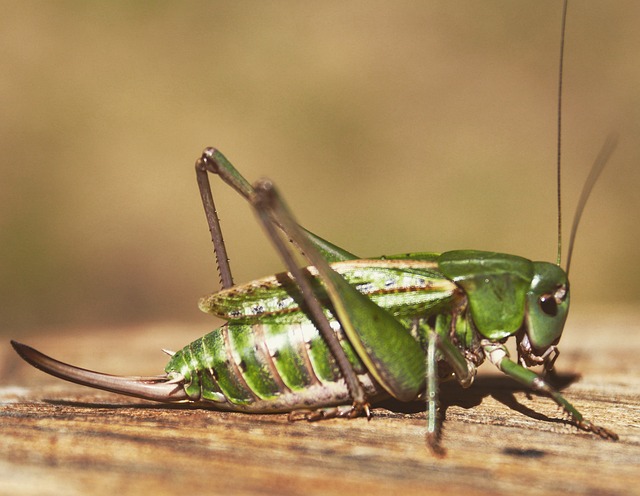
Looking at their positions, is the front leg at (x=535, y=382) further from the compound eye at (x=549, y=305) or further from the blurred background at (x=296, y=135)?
the blurred background at (x=296, y=135)

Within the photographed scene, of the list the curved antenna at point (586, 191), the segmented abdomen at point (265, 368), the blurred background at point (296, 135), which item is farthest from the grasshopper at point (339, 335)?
the blurred background at point (296, 135)

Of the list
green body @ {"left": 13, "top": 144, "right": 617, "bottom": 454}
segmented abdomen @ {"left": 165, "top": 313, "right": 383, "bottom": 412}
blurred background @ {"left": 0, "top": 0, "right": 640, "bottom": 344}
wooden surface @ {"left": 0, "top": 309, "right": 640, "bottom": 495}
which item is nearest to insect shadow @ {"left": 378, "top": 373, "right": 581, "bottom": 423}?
wooden surface @ {"left": 0, "top": 309, "right": 640, "bottom": 495}

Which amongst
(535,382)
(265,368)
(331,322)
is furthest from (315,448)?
(535,382)

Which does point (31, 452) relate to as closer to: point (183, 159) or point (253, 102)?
point (183, 159)

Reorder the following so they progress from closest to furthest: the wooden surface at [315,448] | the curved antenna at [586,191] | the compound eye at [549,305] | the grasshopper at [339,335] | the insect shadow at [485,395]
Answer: the wooden surface at [315,448], the grasshopper at [339,335], the insect shadow at [485,395], the compound eye at [549,305], the curved antenna at [586,191]

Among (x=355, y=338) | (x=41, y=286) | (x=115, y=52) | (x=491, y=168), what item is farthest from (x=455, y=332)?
(x=115, y=52)
